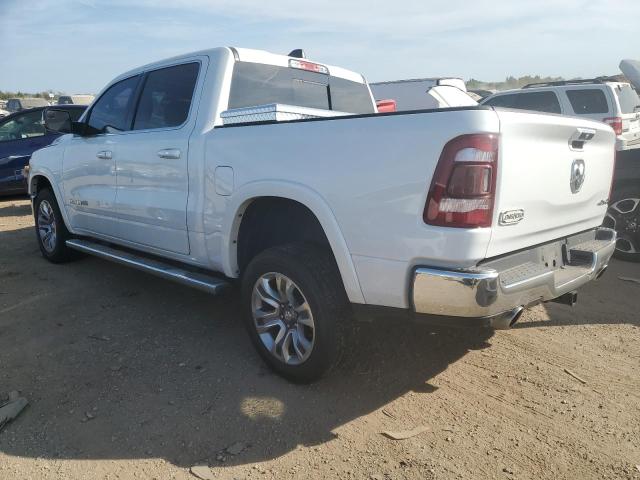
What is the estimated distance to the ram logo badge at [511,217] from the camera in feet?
8.20

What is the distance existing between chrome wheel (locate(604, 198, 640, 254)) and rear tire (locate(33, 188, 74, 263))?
5912mm

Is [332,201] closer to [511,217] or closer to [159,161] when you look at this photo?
[511,217]

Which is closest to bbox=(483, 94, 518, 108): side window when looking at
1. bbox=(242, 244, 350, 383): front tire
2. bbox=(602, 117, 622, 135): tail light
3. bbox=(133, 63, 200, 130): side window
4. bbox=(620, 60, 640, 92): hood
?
bbox=(602, 117, 622, 135): tail light

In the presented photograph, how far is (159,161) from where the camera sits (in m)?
3.96

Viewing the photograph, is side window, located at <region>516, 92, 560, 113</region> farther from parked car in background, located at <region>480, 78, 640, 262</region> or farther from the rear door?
the rear door

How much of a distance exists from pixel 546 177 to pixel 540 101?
918cm

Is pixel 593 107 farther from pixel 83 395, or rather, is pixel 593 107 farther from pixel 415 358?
pixel 83 395

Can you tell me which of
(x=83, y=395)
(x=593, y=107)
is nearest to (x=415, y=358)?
(x=83, y=395)

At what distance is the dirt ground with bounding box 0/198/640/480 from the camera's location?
102 inches

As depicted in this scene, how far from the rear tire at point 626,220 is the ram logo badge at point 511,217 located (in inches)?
147

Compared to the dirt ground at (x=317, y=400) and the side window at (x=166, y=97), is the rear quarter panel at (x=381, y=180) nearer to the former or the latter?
the dirt ground at (x=317, y=400)

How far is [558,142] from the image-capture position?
2824 millimetres

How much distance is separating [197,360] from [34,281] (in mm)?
2726

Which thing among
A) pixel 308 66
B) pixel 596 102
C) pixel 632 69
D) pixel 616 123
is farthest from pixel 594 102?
pixel 308 66
